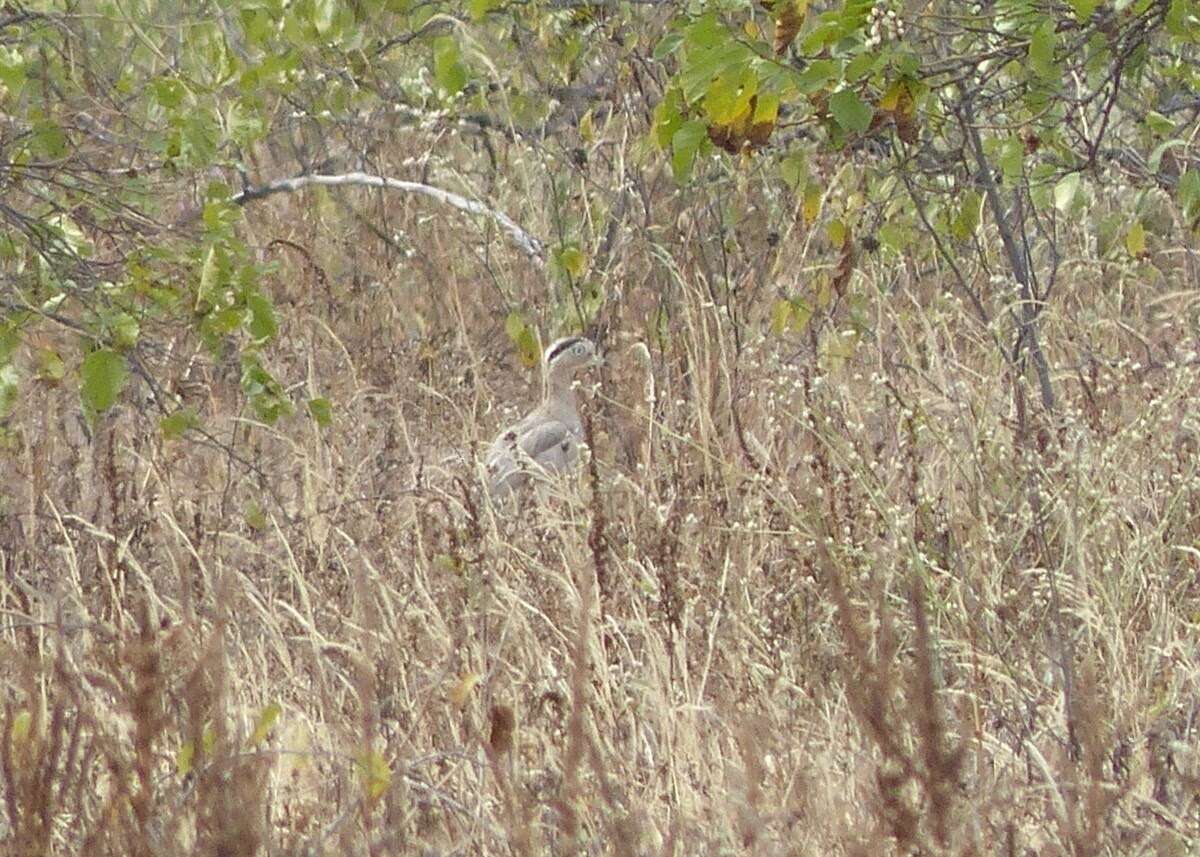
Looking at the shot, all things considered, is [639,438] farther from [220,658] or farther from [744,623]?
[220,658]

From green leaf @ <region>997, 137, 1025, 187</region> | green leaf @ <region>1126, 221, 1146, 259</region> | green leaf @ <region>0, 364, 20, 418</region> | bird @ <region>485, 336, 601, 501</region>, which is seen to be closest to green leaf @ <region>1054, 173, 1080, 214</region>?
green leaf @ <region>997, 137, 1025, 187</region>

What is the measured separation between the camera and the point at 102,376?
4.52m

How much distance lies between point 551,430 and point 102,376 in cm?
331

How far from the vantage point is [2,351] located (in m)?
4.61

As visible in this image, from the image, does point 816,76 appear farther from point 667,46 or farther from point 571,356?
point 571,356

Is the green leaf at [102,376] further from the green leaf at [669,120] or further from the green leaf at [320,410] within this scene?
the green leaf at [669,120]

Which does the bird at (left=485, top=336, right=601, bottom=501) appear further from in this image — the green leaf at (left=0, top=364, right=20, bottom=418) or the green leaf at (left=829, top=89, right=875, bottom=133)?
the green leaf at (left=829, top=89, right=875, bottom=133)

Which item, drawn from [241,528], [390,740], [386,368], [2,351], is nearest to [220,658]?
[390,740]

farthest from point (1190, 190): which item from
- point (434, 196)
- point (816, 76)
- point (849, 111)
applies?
point (434, 196)

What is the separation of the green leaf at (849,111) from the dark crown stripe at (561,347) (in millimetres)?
3173

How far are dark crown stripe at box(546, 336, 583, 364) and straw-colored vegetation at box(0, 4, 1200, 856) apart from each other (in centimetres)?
8

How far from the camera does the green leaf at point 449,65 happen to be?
643cm

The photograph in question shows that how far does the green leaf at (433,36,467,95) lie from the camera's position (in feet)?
21.1

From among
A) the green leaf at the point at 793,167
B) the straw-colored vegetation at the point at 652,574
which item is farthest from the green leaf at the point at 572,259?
the green leaf at the point at 793,167
